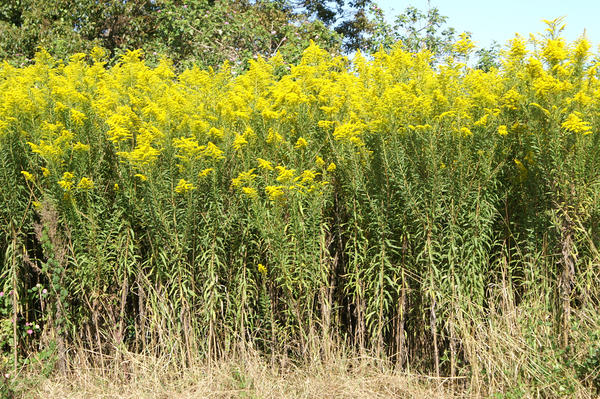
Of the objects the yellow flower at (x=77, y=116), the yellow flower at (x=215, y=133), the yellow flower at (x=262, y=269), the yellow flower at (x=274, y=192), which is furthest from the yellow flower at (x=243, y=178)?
the yellow flower at (x=77, y=116)

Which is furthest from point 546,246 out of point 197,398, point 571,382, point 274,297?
point 197,398

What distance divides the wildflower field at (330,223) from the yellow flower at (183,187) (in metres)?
0.02

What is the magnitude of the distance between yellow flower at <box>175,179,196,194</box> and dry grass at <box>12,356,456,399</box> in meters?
1.23

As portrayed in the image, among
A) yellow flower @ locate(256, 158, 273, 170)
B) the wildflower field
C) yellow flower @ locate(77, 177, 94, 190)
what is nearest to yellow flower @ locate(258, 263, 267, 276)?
the wildflower field

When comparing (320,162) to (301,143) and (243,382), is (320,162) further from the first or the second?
(243,382)

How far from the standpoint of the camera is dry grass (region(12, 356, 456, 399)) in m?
4.15

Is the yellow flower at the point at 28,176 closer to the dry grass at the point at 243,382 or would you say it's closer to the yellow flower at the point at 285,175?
the dry grass at the point at 243,382

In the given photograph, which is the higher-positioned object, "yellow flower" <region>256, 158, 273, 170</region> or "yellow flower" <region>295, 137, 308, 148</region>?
"yellow flower" <region>295, 137, 308, 148</region>

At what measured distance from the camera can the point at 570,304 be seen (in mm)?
4371

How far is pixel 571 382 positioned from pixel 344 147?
2123 millimetres

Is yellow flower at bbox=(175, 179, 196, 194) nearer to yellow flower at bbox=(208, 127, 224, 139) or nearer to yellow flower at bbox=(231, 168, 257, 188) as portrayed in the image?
yellow flower at bbox=(231, 168, 257, 188)

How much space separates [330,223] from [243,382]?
1.28 m

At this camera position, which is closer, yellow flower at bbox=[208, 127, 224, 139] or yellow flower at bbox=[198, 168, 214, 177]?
yellow flower at bbox=[198, 168, 214, 177]

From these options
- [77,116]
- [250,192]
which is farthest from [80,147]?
[250,192]
